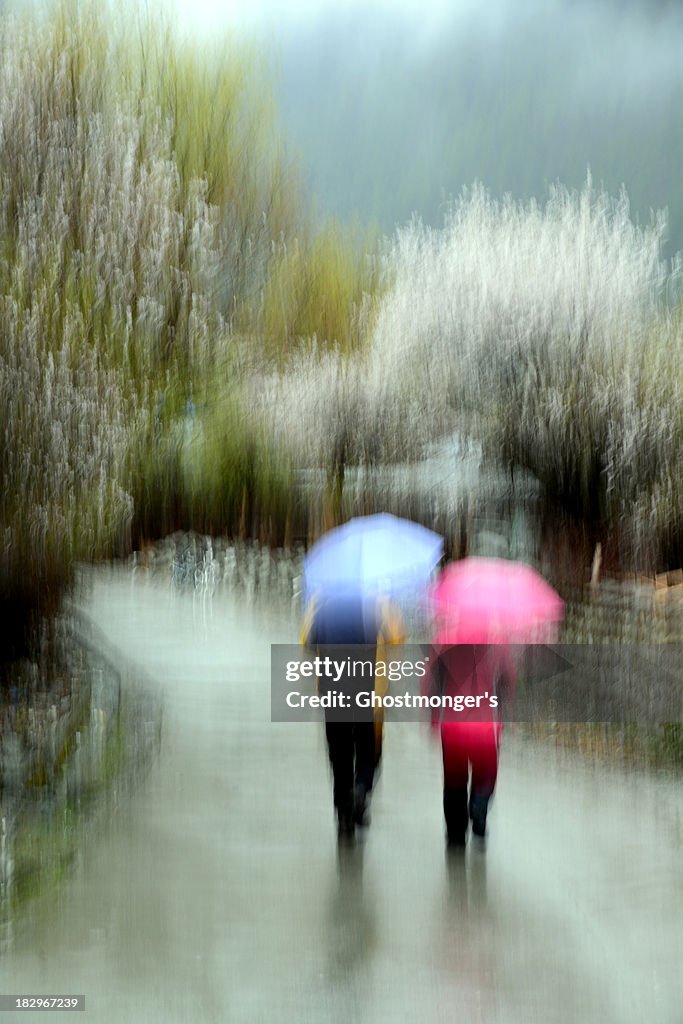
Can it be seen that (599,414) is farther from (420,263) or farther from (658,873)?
(658,873)

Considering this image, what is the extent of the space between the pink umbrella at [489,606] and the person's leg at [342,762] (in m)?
0.48

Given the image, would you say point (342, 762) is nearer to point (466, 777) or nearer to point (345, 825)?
point (345, 825)

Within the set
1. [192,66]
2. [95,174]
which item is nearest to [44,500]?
[95,174]

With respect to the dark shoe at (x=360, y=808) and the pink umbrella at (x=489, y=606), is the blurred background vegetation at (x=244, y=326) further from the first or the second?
the pink umbrella at (x=489, y=606)

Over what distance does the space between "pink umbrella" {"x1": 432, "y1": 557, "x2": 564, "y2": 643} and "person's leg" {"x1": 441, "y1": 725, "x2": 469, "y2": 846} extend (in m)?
0.34

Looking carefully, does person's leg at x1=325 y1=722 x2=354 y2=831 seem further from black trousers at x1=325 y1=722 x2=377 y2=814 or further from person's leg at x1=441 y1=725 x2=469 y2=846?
person's leg at x1=441 y1=725 x2=469 y2=846

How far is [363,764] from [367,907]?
1.82 ft

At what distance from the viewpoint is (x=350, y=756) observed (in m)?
3.59

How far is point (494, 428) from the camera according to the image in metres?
9.45

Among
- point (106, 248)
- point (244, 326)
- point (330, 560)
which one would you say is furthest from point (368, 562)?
point (244, 326)

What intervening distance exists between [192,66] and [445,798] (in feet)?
18.3

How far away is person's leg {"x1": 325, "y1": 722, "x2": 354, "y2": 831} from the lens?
3.57 metres

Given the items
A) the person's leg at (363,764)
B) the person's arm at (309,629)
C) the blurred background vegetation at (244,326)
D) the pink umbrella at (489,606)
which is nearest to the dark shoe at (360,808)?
the person's leg at (363,764)

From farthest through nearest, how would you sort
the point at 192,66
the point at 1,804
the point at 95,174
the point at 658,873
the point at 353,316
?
1. the point at 353,316
2. the point at 192,66
3. the point at 95,174
4. the point at 1,804
5. the point at 658,873
